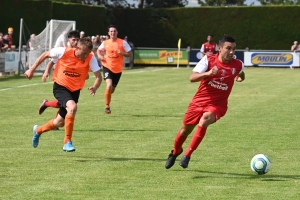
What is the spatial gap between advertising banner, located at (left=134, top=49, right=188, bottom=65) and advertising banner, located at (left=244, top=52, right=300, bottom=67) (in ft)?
13.4

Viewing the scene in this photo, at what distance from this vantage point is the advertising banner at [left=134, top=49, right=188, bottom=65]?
4359cm

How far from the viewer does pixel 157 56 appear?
4375 centimetres

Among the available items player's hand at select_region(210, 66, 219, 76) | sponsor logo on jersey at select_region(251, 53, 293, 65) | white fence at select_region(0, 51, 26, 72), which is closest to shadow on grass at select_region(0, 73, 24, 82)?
white fence at select_region(0, 51, 26, 72)

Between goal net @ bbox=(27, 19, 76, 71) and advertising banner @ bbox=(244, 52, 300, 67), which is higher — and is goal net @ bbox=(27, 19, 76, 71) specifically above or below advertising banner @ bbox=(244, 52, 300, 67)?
above

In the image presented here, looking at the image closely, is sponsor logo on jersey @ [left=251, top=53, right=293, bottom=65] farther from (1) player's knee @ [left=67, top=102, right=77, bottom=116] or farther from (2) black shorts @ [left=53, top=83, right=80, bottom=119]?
(1) player's knee @ [left=67, top=102, right=77, bottom=116]

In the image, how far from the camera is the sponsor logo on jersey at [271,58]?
138 feet

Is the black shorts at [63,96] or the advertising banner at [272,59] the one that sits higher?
the black shorts at [63,96]

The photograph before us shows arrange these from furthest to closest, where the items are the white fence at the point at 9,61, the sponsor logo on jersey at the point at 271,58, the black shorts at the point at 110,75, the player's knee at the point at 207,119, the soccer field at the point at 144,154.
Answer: the sponsor logo on jersey at the point at 271,58 → the white fence at the point at 9,61 → the black shorts at the point at 110,75 → the player's knee at the point at 207,119 → the soccer field at the point at 144,154

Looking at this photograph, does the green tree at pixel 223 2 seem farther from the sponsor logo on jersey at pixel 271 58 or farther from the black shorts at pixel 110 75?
the black shorts at pixel 110 75

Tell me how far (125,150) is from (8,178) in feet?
9.16

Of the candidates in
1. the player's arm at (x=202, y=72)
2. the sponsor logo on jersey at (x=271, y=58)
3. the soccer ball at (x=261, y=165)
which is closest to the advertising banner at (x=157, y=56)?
the sponsor logo on jersey at (x=271, y=58)

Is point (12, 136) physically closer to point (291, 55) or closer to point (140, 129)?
point (140, 129)

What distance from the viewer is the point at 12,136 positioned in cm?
1227

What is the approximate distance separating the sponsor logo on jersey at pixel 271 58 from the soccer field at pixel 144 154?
75.5 feet
